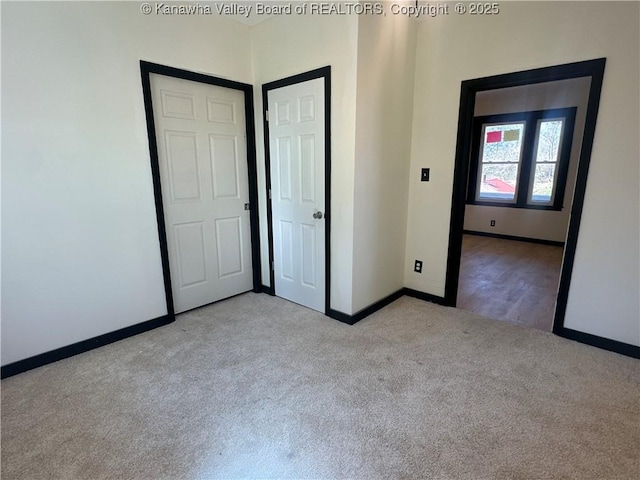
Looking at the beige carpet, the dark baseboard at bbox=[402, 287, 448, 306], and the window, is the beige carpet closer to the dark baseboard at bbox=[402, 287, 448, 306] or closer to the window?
the dark baseboard at bbox=[402, 287, 448, 306]

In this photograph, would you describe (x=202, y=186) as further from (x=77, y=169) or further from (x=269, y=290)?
(x=269, y=290)

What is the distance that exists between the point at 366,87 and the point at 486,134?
452cm

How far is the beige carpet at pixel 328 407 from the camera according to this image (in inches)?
60.2

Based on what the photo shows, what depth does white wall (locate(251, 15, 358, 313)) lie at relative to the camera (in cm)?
251

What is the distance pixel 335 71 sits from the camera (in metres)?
2.56

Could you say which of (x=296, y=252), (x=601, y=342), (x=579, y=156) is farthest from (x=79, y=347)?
(x=579, y=156)

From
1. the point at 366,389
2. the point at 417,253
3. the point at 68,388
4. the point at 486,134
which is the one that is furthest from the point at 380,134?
the point at 486,134

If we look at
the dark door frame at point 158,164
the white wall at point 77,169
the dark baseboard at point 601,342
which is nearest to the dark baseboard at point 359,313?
the dark door frame at point 158,164

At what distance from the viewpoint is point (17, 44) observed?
1958 millimetres

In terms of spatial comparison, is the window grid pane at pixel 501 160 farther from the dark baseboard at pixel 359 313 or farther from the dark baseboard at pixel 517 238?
the dark baseboard at pixel 359 313

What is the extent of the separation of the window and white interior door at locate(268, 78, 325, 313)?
15.0 feet

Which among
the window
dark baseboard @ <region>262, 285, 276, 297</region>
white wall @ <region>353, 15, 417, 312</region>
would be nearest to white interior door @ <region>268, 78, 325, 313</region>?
dark baseboard @ <region>262, 285, 276, 297</region>

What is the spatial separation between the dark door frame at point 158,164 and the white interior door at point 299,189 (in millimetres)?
235

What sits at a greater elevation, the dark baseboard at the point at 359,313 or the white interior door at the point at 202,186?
the white interior door at the point at 202,186
